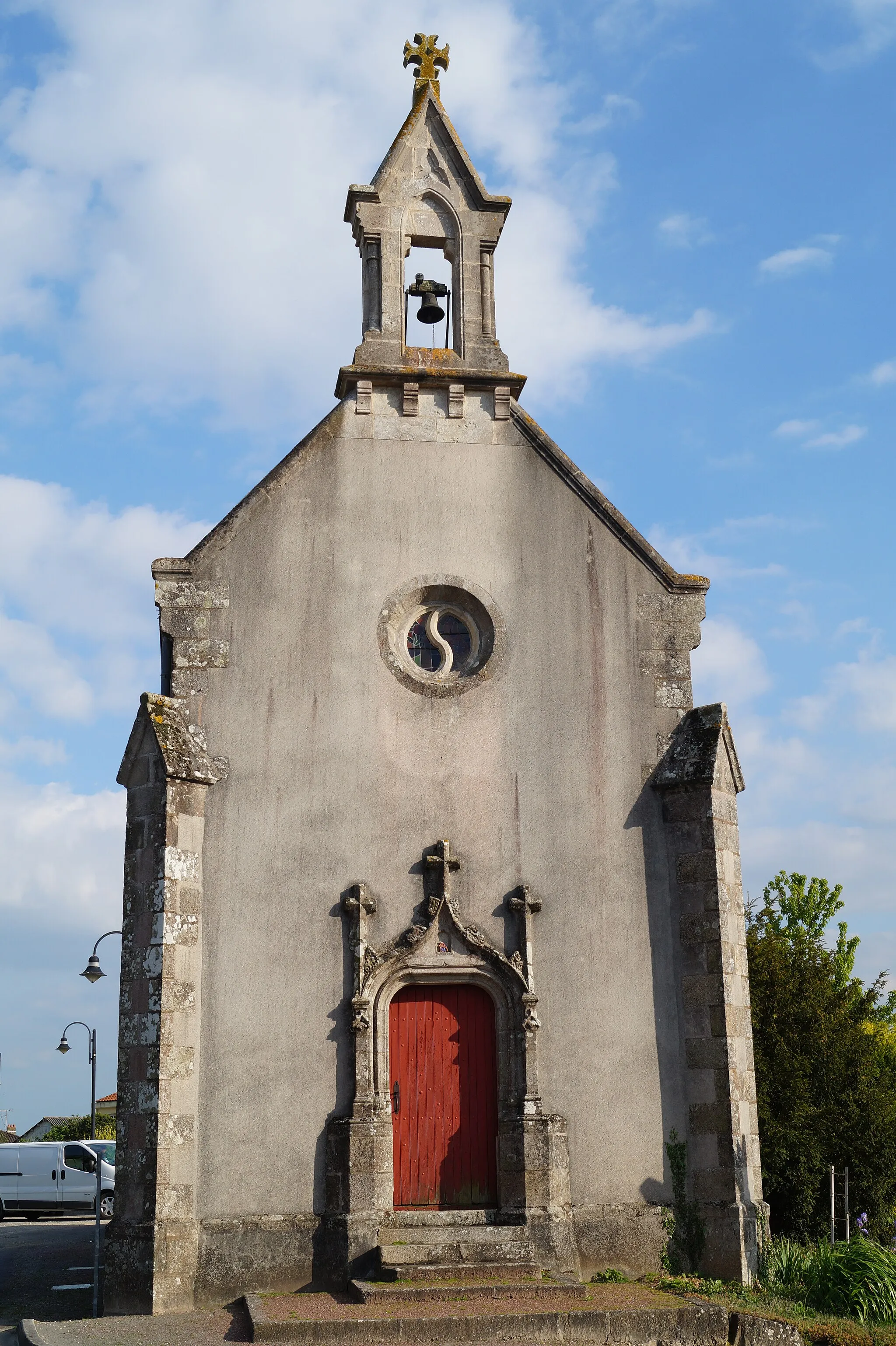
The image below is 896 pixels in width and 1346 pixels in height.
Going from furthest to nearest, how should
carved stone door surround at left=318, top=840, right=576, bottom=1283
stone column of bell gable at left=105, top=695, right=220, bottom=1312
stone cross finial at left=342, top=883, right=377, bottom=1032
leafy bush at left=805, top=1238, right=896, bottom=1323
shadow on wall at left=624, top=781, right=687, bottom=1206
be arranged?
shadow on wall at left=624, top=781, right=687, bottom=1206
stone cross finial at left=342, top=883, right=377, bottom=1032
carved stone door surround at left=318, top=840, right=576, bottom=1283
stone column of bell gable at left=105, top=695, right=220, bottom=1312
leafy bush at left=805, top=1238, right=896, bottom=1323

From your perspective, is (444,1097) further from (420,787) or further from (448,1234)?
(420,787)

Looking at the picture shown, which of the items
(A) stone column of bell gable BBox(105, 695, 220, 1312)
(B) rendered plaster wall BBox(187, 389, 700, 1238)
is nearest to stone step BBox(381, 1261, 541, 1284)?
(B) rendered plaster wall BBox(187, 389, 700, 1238)

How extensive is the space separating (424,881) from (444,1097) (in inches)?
79.8

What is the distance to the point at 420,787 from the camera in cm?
1253

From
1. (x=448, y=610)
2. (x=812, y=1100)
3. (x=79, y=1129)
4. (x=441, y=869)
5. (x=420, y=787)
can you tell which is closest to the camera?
(x=441, y=869)

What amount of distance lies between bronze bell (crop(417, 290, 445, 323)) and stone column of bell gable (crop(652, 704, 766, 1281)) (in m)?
5.60

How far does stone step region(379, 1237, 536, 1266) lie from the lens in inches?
418

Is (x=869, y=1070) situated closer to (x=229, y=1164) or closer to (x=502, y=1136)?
(x=502, y=1136)

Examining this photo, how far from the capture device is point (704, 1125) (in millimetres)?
11727

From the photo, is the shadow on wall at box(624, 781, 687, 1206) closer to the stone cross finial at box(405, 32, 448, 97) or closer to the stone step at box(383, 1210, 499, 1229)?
the stone step at box(383, 1210, 499, 1229)

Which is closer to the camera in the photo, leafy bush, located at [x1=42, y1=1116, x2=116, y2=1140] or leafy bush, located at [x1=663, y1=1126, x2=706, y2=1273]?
leafy bush, located at [x1=663, y1=1126, x2=706, y2=1273]

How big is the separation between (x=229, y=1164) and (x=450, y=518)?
22.2ft

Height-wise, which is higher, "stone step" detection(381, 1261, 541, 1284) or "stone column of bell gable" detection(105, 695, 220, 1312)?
"stone column of bell gable" detection(105, 695, 220, 1312)

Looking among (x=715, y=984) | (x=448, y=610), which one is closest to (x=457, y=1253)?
(x=715, y=984)
